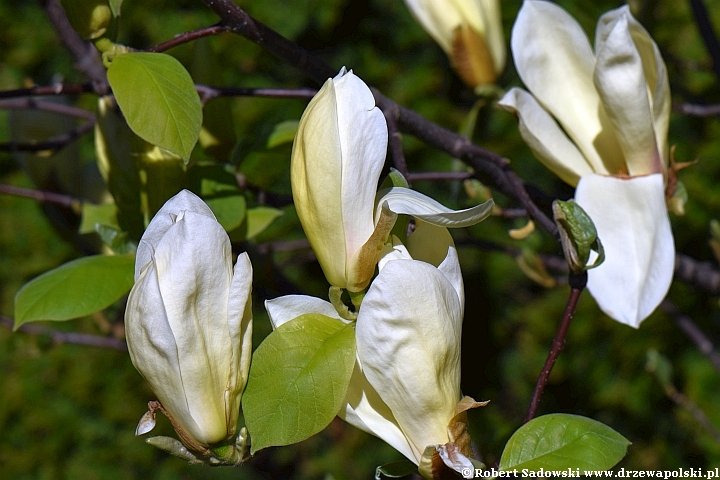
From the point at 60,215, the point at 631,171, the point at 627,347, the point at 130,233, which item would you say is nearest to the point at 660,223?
the point at 631,171

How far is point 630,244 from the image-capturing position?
0.56 meters

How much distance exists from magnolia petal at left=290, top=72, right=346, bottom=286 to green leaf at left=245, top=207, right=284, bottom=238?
0.23 metres

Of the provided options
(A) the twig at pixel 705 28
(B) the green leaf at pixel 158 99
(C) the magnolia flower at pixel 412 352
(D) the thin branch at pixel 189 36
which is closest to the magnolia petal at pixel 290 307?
(C) the magnolia flower at pixel 412 352

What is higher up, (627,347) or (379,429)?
(379,429)

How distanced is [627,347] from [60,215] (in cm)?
115

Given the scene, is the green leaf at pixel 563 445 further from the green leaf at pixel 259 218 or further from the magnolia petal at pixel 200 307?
the green leaf at pixel 259 218

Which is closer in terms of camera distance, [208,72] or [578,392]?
[208,72]

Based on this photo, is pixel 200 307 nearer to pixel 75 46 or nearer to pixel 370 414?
pixel 370 414

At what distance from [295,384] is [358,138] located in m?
0.15

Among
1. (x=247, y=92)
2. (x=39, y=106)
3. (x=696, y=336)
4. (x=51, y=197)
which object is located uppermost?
(x=247, y=92)

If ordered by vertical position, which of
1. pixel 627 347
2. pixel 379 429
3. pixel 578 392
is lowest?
pixel 578 392

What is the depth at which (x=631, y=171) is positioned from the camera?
0.62 m

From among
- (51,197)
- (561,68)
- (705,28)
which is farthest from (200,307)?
(705,28)

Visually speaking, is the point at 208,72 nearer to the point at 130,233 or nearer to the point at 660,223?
the point at 130,233
